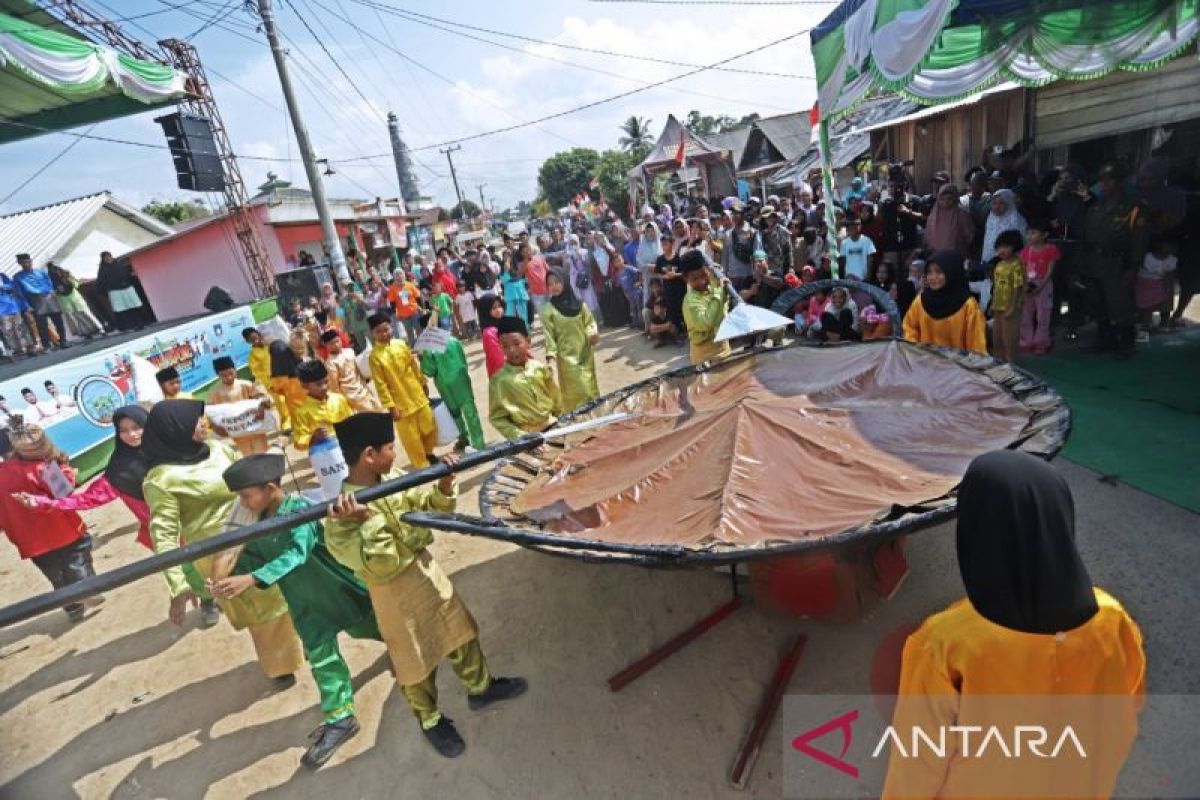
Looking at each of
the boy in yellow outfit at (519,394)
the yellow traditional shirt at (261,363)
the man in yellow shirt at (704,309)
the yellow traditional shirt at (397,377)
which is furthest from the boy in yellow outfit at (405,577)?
the yellow traditional shirt at (261,363)

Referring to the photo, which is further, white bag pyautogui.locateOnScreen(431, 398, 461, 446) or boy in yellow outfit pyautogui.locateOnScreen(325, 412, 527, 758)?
white bag pyautogui.locateOnScreen(431, 398, 461, 446)

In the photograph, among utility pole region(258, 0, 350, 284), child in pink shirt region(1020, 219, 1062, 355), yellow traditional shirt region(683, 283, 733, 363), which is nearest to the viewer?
yellow traditional shirt region(683, 283, 733, 363)

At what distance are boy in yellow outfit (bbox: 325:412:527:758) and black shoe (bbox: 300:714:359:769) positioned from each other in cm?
53

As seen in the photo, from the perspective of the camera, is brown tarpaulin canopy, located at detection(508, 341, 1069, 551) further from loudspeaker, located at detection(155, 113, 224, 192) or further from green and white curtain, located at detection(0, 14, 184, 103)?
loudspeaker, located at detection(155, 113, 224, 192)

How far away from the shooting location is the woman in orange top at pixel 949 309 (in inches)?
195

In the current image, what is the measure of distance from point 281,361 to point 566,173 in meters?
61.1

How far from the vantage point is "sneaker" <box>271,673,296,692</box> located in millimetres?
3871

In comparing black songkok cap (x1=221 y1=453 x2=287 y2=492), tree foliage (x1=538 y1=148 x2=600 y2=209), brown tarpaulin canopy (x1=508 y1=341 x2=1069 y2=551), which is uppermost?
tree foliage (x1=538 y1=148 x2=600 y2=209)

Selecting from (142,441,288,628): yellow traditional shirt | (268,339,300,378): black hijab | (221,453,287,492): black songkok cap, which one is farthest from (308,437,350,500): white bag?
(268,339,300,378): black hijab

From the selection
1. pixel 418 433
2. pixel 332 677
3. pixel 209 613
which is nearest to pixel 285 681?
pixel 332 677

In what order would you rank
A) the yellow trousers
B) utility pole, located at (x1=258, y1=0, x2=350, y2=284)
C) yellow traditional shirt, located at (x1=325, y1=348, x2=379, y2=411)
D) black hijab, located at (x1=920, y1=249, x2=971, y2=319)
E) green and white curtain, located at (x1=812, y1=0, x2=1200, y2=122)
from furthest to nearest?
utility pole, located at (x1=258, y1=0, x2=350, y2=284), yellow traditional shirt, located at (x1=325, y1=348, x2=379, y2=411), the yellow trousers, green and white curtain, located at (x1=812, y1=0, x2=1200, y2=122), black hijab, located at (x1=920, y1=249, x2=971, y2=319)

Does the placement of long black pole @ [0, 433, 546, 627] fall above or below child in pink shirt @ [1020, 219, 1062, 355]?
above

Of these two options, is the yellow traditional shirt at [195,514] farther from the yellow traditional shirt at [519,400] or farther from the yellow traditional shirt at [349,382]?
the yellow traditional shirt at [349,382]

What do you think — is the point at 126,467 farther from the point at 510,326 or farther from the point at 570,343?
the point at 570,343
